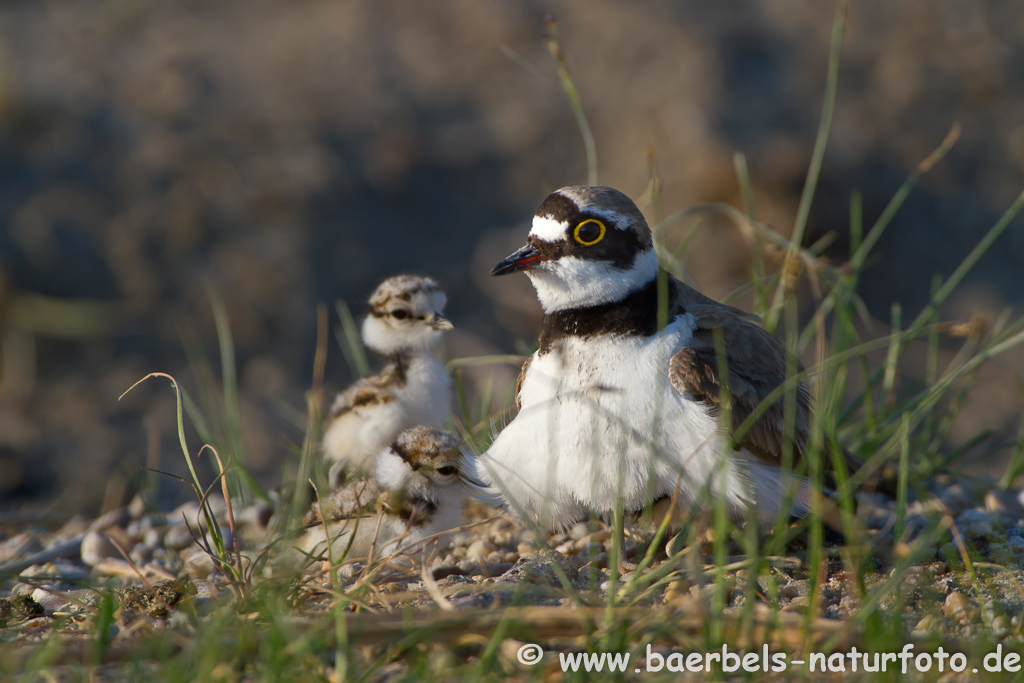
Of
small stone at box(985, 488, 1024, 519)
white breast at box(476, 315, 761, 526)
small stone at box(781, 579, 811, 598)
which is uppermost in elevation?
white breast at box(476, 315, 761, 526)

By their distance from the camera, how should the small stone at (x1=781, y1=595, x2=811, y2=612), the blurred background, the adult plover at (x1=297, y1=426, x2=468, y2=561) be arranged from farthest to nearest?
1. the blurred background
2. the adult plover at (x1=297, y1=426, x2=468, y2=561)
3. the small stone at (x1=781, y1=595, x2=811, y2=612)

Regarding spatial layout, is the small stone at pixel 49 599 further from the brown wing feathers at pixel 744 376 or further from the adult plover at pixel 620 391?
the brown wing feathers at pixel 744 376

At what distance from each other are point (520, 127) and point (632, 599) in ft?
22.7

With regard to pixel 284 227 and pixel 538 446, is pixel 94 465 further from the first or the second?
pixel 538 446

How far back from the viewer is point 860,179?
8.71 metres

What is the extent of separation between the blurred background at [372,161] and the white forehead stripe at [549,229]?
3.57 meters

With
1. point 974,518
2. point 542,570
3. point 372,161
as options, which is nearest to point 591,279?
point 542,570

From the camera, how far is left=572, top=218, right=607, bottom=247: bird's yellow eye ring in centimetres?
340

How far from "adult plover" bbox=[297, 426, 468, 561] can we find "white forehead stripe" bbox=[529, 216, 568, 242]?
89 centimetres

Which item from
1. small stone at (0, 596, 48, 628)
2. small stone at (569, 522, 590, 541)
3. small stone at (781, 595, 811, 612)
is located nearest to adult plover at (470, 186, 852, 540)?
small stone at (781, 595, 811, 612)

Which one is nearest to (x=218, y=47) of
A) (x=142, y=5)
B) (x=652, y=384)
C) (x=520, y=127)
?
(x=142, y=5)

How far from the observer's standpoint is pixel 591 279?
11.1ft

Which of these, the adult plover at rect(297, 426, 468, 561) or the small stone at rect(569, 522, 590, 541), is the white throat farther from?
the small stone at rect(569, 522, 590, 541)

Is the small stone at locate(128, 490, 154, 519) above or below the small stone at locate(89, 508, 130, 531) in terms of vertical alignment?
above
